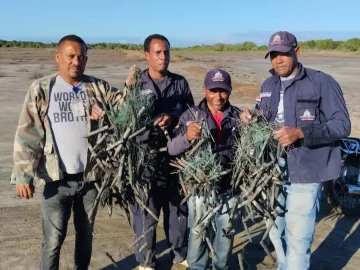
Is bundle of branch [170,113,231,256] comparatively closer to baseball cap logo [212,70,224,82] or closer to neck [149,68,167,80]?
baseball cap logo [212,70,224,82]

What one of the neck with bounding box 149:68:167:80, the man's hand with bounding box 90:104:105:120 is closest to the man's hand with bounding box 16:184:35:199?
the man's hand with bounding box 90:104:105:120

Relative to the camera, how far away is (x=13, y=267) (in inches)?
196

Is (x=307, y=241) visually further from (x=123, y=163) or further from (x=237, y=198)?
(x=123, y=163)

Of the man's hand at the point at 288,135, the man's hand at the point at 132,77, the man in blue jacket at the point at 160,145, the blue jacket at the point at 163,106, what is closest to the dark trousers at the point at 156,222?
the man in blue jacket at the point at 160,145

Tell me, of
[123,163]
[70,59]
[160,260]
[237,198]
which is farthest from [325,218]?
[70,59]

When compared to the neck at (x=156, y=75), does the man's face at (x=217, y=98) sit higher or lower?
lower

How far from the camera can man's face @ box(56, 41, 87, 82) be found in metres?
3.91

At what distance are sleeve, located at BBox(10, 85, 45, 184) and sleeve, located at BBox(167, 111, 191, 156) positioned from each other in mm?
1072

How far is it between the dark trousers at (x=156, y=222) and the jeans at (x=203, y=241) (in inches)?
17.5

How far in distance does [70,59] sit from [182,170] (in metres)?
1.29

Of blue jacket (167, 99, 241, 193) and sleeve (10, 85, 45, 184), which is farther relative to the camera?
blue jacket (167, 99, 241, 193)

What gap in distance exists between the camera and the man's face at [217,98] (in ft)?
13.4

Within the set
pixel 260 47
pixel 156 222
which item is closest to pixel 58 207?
pixel 156 222

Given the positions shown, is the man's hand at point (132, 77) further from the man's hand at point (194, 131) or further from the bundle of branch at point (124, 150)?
the man's hand at point (194, 131)
